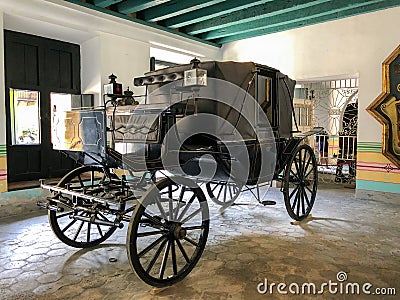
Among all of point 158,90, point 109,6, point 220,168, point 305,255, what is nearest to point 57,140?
point 158,90

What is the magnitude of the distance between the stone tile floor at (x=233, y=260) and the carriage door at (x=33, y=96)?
115 cm

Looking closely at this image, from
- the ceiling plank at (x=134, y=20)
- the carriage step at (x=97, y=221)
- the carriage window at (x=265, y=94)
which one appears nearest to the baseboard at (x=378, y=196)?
the carriage window at (x=265, y=94)

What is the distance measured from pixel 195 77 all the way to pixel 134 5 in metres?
3.45

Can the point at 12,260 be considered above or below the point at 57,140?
below

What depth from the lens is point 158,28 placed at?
686cm

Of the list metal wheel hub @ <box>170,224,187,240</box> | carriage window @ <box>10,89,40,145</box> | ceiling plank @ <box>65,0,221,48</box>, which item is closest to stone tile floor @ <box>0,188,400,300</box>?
metal wheel hub @ <box>170,224,187,240</box>

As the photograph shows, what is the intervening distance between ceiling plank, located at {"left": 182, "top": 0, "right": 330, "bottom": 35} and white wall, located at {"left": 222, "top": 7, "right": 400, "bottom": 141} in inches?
43.1

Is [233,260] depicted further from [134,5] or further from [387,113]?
[134,5]

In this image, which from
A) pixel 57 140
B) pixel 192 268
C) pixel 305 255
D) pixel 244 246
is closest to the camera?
pixel 192 268

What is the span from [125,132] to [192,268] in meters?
1.35

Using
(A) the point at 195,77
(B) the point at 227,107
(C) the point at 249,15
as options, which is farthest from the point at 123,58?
(A) the point at 195,77

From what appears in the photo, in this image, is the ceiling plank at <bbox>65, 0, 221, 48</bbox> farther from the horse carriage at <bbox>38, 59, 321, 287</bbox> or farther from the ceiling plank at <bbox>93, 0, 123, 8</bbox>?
the horse carriage at <bbox>38, 59, 321, 287</bbox>

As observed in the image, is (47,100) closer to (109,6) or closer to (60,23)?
(60,23)

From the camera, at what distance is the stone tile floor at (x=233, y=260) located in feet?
9.30
